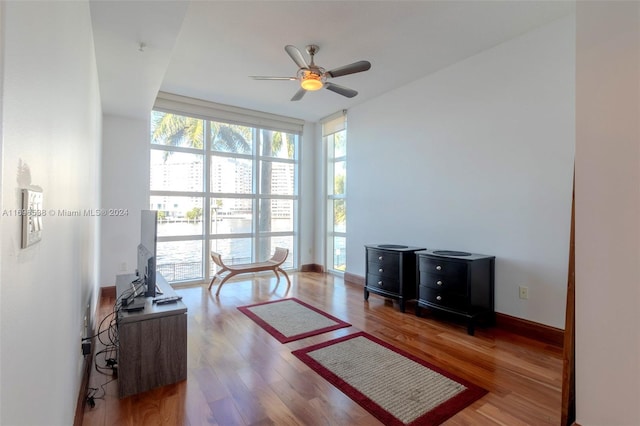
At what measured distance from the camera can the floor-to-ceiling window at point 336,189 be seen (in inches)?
219

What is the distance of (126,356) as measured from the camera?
203 centimetres

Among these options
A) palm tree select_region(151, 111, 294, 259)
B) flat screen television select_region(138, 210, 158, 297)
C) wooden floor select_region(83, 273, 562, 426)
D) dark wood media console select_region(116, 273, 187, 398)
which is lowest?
wooden floor select_region(83, 273, 562, 426)

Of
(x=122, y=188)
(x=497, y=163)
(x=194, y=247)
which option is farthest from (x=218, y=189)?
(x=497, y=163)

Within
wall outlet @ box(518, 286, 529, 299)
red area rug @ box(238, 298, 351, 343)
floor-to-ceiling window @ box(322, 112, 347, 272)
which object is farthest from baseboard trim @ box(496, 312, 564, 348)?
floor-to-ceiling window @ box(322, 112, 347, 272)

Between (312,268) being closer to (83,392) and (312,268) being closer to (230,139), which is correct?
(230,139)

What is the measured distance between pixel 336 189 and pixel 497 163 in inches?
115

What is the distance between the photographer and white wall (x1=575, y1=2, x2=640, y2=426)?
148cm

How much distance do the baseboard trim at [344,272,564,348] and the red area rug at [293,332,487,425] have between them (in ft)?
4.17

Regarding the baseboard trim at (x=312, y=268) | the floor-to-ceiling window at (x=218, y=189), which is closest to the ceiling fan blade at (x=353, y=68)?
the floor-to-ceiling window at (x=218, y=189)

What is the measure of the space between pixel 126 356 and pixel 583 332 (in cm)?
266

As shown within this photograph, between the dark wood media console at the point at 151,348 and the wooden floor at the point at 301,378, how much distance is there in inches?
3.0

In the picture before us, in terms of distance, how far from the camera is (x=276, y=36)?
3.05 m

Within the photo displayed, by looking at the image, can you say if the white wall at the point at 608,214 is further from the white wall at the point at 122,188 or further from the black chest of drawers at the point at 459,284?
the white wall at the point at 122,188

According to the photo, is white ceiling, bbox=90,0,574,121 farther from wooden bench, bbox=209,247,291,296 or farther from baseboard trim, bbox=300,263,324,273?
baseboard trim, bbox=300,263,324,273
